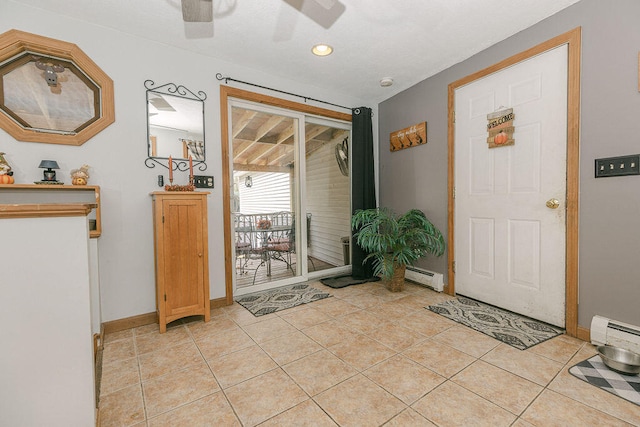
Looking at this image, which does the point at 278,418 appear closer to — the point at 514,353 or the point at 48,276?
the point at 48,276

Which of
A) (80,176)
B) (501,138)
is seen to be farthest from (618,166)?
(80,176)

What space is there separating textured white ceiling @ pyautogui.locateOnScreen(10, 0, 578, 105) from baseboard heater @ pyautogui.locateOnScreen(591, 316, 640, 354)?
2331 mm

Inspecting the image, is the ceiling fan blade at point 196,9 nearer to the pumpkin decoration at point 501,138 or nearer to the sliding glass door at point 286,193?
the sliding glass door at point 286,193

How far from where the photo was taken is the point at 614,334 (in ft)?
6.07

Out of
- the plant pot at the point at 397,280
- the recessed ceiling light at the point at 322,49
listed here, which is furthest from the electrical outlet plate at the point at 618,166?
the recessed ceiling light at the point at 322,49

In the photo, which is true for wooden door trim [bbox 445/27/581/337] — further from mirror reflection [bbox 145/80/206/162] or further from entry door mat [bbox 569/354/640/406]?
mirror reflection [bbox 145/80/206/162]

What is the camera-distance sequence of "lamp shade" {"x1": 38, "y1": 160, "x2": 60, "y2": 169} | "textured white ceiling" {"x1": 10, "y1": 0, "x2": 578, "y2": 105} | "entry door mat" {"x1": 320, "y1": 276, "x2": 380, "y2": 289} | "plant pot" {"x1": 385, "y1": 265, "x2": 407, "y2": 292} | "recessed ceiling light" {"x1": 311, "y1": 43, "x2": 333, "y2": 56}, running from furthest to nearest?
"entry door mat" {"x1": 320, "y1": 276, "x2": 380, "y2": 289} < "plant pot" {"x1": 385, "y1": 265, "x2": 407, "y2": 292} < "recessed ceiling light" {"x1": 311, "y1": 43, "x2": 333, "y2": 56} < "textured white ceiling" {"x1": 10, "y1": 0, "x2": 578, "y2": 105} < "lamp shade" {"x1": 38, "y1": 160, "x2": 60, "y2": 169}

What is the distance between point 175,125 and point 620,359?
12.4ft

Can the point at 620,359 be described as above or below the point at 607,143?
below

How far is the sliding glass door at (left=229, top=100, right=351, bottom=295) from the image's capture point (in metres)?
3.30

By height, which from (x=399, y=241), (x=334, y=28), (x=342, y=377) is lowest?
(x=342, y=377)

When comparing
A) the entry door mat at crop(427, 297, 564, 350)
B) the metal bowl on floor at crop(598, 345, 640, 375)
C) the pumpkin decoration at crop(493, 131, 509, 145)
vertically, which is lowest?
the entry door mat at crop(427, 297, 564, 350)

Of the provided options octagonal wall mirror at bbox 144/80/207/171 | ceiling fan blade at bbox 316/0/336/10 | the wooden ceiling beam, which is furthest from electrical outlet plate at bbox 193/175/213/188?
ceiling fan blade at bbox 316/0/336/10

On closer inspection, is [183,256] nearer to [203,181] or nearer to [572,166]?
[203,181]
